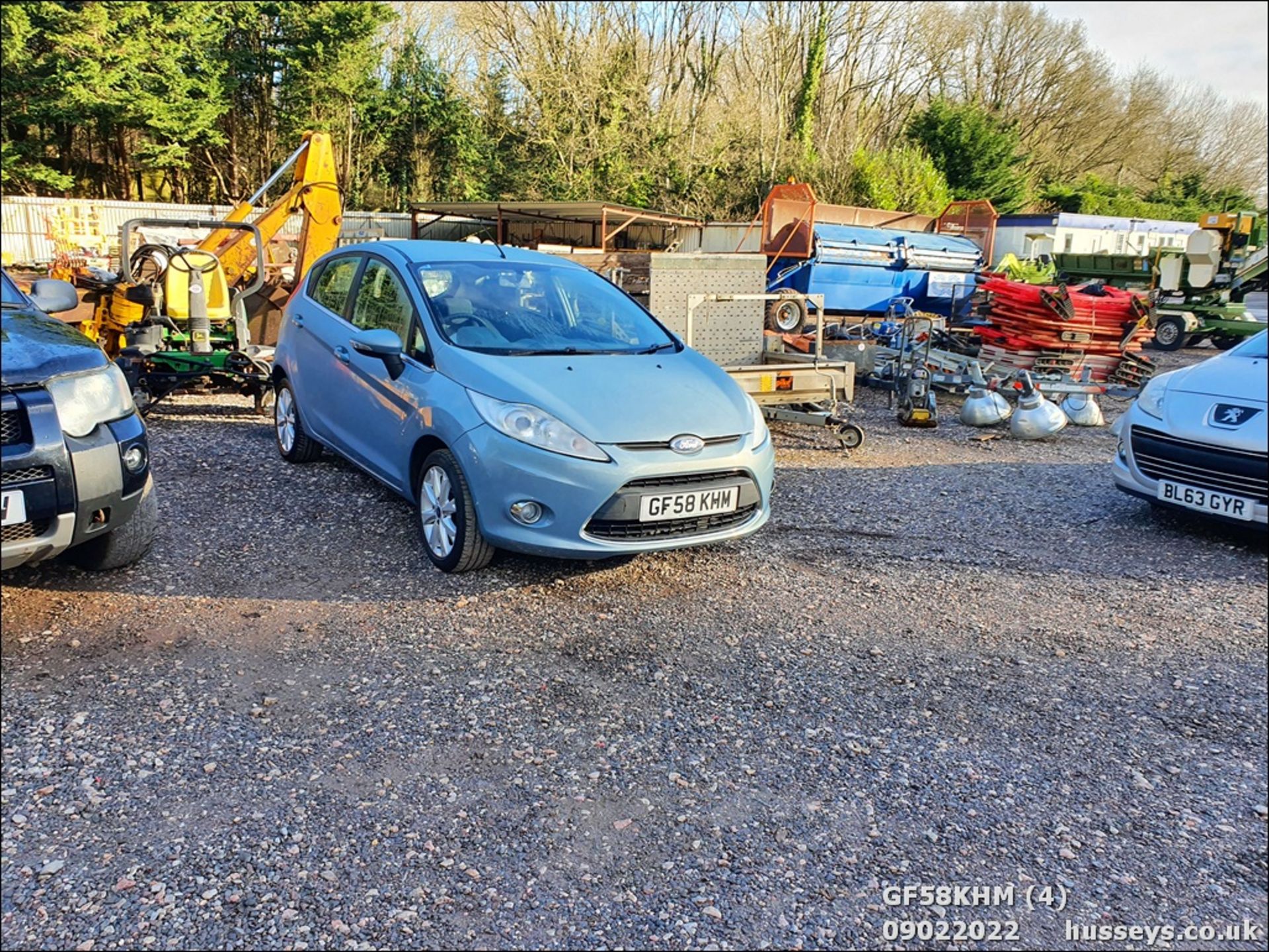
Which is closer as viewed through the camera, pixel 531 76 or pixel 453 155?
pixel 531 76

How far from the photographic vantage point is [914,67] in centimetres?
3108

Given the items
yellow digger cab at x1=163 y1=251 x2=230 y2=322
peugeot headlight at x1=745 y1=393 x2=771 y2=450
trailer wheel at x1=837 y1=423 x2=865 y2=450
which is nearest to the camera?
peugeot headlight at x1=745 y1=393 x2=771 y2=450

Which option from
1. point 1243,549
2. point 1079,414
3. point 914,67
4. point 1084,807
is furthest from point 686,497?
point 914,67

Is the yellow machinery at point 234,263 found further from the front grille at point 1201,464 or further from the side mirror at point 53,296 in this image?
the front grille at point 1201,464

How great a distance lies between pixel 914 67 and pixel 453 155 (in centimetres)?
1631

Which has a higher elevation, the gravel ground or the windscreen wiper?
the windscreen wiper

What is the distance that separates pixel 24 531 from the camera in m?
3.17

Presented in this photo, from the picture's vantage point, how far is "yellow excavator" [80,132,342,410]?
7.92 metres

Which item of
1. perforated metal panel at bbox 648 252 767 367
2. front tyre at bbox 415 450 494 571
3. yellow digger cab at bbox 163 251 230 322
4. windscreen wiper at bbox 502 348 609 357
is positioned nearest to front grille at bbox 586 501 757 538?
front tyre at bbox 415 450 494 571

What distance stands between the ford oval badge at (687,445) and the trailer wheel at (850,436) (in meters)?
3.89

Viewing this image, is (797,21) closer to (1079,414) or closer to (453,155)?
(453,155)

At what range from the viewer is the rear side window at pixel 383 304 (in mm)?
4785

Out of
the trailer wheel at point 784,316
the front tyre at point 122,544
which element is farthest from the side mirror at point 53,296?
the trailer wheel at point 784,316

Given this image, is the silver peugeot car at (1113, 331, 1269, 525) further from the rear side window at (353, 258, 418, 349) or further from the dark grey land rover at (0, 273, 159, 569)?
the dark grey land rover at (0, 273, 159, 569)
